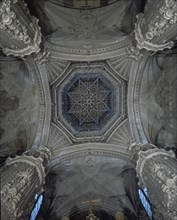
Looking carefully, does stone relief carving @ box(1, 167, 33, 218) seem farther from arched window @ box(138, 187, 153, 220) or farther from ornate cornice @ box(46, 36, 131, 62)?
arched window @ box(138, 187, 153, 220)

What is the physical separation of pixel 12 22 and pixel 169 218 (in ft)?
25.0

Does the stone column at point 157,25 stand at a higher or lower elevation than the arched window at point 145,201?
higher

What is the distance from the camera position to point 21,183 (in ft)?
30.4

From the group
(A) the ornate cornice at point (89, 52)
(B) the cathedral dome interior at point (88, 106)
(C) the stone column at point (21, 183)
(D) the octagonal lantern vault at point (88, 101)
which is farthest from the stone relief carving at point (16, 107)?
(C) the stone column at point (21, 183)

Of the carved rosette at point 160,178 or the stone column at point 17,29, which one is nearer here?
the carved rosette at point 160,178

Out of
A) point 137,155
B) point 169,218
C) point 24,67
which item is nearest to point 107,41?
point 24,67

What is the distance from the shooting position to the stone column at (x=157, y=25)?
8.60 meters

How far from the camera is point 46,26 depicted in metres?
13.1

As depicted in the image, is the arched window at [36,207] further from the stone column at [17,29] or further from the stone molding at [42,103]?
the stone column at [17,29]

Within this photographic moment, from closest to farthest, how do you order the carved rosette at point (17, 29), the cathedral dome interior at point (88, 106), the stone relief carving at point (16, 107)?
the carved rosette at point (17, 29) < the cathedral dome interior at point (88, 106) < the stone relief carving at point (16, 107)

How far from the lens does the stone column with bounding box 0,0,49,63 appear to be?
28.5 feet

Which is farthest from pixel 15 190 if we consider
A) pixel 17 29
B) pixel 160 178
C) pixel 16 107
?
pixel 16 107

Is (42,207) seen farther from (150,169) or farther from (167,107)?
(167,107)

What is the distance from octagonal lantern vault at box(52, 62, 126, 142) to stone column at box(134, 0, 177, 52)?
3.54 m
